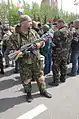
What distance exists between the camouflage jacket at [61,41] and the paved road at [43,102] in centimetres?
86

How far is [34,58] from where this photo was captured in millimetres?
4578

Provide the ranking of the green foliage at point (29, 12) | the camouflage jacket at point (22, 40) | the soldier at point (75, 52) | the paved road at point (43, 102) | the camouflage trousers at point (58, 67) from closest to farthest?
the paved road at point (43, 102), the camouflage jacket at point (22, 40), the camouflage trousers at point (58, 67), the soldier at point (75, 52), the green foliage at point (29, 12)

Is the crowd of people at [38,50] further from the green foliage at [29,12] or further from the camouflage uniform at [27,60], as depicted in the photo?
the green foliage at [29,12]

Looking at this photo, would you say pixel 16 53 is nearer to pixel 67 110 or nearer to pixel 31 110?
pixel 31 110

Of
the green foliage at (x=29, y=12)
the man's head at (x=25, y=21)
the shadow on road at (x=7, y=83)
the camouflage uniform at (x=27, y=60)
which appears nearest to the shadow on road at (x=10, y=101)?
the camouflage uniform at (x=27, y=60)

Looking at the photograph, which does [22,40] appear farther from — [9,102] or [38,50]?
[9,102]

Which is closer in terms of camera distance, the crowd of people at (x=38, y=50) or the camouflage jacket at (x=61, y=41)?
the crowd of people at (x=38, y=50)

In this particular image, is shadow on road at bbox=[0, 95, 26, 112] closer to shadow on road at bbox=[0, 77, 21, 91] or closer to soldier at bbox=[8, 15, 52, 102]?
soldier at bbox=[8, 15, 52, 102]

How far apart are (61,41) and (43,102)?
1.54m

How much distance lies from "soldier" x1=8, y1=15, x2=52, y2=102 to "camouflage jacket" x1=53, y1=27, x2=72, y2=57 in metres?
0.87

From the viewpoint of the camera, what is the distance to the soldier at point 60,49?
17.4 ft

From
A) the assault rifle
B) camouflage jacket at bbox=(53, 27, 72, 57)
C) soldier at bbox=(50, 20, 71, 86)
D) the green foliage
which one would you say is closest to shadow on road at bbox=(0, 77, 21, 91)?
soldier at bbox=(50, 20, 71, 86)

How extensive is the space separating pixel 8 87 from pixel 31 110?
4.74 feet

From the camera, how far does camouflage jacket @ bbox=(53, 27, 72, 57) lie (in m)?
5.29
